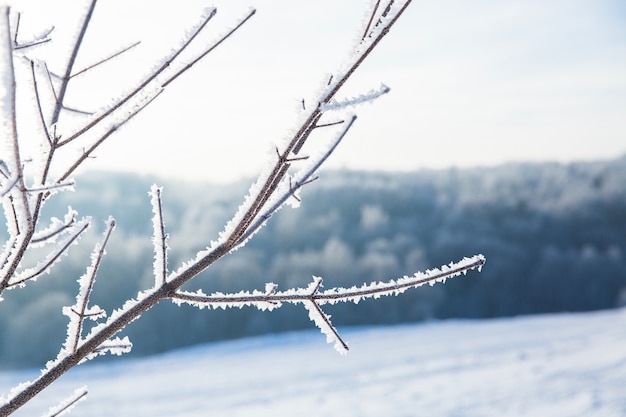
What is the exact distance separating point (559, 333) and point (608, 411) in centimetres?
240

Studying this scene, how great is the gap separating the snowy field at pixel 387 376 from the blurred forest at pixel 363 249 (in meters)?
0.41

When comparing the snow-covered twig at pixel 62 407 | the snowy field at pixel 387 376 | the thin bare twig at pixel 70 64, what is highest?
the thin bare twig at pixel 70 64

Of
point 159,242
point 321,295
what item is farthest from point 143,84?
point 321,295

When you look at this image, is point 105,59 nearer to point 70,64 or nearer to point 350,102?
point 70,64

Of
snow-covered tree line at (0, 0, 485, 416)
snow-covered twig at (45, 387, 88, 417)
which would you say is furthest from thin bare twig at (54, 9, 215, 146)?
snow-covered twig at (45, 387, 88, 417)

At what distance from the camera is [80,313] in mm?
614

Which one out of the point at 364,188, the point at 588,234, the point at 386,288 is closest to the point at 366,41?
the point at 386,288

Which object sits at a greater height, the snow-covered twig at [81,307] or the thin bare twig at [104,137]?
the thin bare twig at [104,137]

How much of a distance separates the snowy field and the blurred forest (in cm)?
41

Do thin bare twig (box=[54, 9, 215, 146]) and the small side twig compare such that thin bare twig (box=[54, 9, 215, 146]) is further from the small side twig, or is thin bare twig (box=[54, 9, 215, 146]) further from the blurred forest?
the blurred forest

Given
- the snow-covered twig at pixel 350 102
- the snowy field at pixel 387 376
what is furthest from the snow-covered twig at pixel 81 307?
the snowy field at pixel 387 376

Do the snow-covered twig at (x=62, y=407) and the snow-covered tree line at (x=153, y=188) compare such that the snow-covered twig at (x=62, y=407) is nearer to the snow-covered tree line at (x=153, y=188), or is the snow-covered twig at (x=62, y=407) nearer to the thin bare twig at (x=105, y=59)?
the snow-covered tree line at (x=153, y=188)

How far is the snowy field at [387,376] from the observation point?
2.83 m

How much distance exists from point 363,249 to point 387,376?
2935 millimetres
